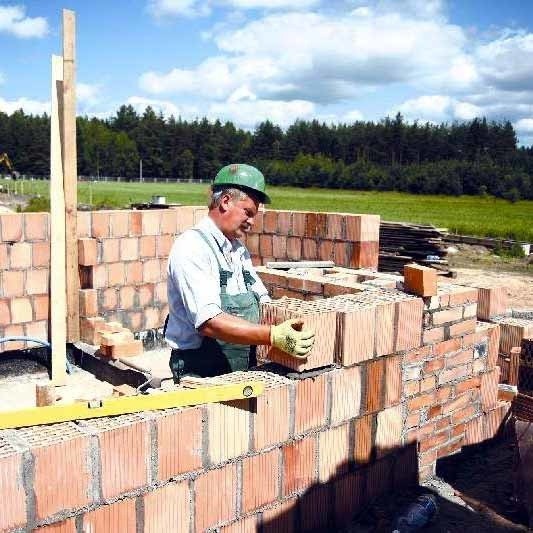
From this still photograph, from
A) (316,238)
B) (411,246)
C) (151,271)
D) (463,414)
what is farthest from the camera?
(411,246)

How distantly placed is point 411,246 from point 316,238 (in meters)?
8.99

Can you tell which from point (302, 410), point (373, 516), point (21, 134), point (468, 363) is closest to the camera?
point (302, 410)

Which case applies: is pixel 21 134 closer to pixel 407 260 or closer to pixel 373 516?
pixel 407 260

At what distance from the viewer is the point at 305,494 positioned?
10.2ft

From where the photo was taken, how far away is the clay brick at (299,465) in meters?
2.99

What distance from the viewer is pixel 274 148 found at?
90.9 metres

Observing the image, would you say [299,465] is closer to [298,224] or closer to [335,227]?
[335,227]

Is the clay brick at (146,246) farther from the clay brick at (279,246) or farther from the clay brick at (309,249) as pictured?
the clay brick at (309,249)

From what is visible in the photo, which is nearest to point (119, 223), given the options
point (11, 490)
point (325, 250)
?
point (325, 250)

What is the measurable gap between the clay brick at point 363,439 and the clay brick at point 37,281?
195 inches

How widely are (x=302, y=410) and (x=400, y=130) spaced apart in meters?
83.0

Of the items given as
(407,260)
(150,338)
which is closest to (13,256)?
(150,338)

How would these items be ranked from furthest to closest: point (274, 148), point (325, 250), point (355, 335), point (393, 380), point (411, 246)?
point (274, 148) < point (411, 246) < point (325, 250) < point (393, 380) < point (355, 335)

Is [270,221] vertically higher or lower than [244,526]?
higher
